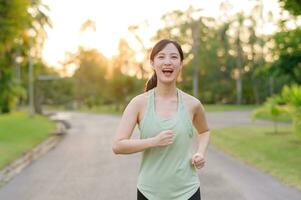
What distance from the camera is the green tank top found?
3.07 m

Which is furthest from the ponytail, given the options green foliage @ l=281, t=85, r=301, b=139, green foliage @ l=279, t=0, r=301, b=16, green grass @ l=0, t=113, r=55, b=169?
green foliage @ l=281, t=85, r=301, b=139

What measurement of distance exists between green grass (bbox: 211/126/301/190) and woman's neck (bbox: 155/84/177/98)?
665 centimetres

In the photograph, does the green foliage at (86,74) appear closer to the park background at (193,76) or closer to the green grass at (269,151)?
the park background at (193,76)

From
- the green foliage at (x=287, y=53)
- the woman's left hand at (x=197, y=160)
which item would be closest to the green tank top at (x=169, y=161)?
the woman's left hand at (x=197, y=160)

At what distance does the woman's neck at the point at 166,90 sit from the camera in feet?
10.5

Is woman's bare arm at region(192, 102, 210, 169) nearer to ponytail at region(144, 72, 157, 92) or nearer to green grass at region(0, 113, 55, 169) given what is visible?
ponytail at region(144, 72, 157, 92)

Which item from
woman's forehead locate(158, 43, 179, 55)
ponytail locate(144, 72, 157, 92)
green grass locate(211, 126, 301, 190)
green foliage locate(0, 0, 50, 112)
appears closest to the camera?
woman's forehead locate(158, 43, 179, 55)

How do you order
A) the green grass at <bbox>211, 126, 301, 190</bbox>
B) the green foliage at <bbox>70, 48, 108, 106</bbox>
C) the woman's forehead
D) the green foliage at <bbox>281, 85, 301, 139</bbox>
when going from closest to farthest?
1. the woman's forehead
2. the green grass at <bbox>211, 126, 301, 190</bbox>
3. the green foliage at <bbox>281, 85, 301, 139</bbox>
4. the green foliage at <bbox>70, 48, 108, 106</bbox>

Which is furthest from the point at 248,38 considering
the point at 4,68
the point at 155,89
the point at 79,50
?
the point at 155,89

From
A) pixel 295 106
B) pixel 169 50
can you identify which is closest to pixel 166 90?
pixel 169 50

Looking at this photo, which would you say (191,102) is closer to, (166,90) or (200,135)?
(166,90)

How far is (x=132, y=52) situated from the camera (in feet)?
Answer: 235

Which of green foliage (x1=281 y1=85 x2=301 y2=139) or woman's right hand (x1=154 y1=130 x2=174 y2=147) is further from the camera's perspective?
green foliage (x1=281 y1=85 x2=301 y2=139)

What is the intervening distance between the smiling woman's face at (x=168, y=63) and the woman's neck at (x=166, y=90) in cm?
5
